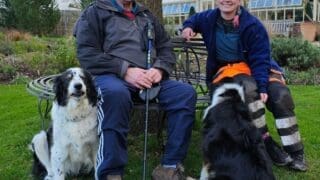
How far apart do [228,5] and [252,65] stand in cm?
55

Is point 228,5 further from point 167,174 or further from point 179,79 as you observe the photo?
point 167,174

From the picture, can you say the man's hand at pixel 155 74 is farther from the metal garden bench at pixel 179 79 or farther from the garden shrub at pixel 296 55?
the garden shrub at pixel 296 55

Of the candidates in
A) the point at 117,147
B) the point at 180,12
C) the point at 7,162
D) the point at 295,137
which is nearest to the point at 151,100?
the point at 117,147

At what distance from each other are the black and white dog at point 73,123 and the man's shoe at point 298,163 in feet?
5.92

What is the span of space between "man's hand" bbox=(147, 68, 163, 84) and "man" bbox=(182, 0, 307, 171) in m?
0.52

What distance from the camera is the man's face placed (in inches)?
168

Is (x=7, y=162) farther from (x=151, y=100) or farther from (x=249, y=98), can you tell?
(x=249, y=98)

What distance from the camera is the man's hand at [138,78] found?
3.98 m

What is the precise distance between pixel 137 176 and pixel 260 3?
85.9ft

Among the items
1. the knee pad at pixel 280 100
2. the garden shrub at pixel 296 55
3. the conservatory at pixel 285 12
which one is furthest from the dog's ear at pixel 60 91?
the conservatory at pixel 285 12

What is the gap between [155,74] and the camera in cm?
407

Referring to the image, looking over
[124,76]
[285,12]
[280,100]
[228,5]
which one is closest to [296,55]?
[280,100]

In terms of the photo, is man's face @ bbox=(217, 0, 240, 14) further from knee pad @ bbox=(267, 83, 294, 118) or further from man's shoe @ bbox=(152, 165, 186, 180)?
man's shoe @ bbox=(152, 165, 186, 180)

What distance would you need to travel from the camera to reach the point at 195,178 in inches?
173
